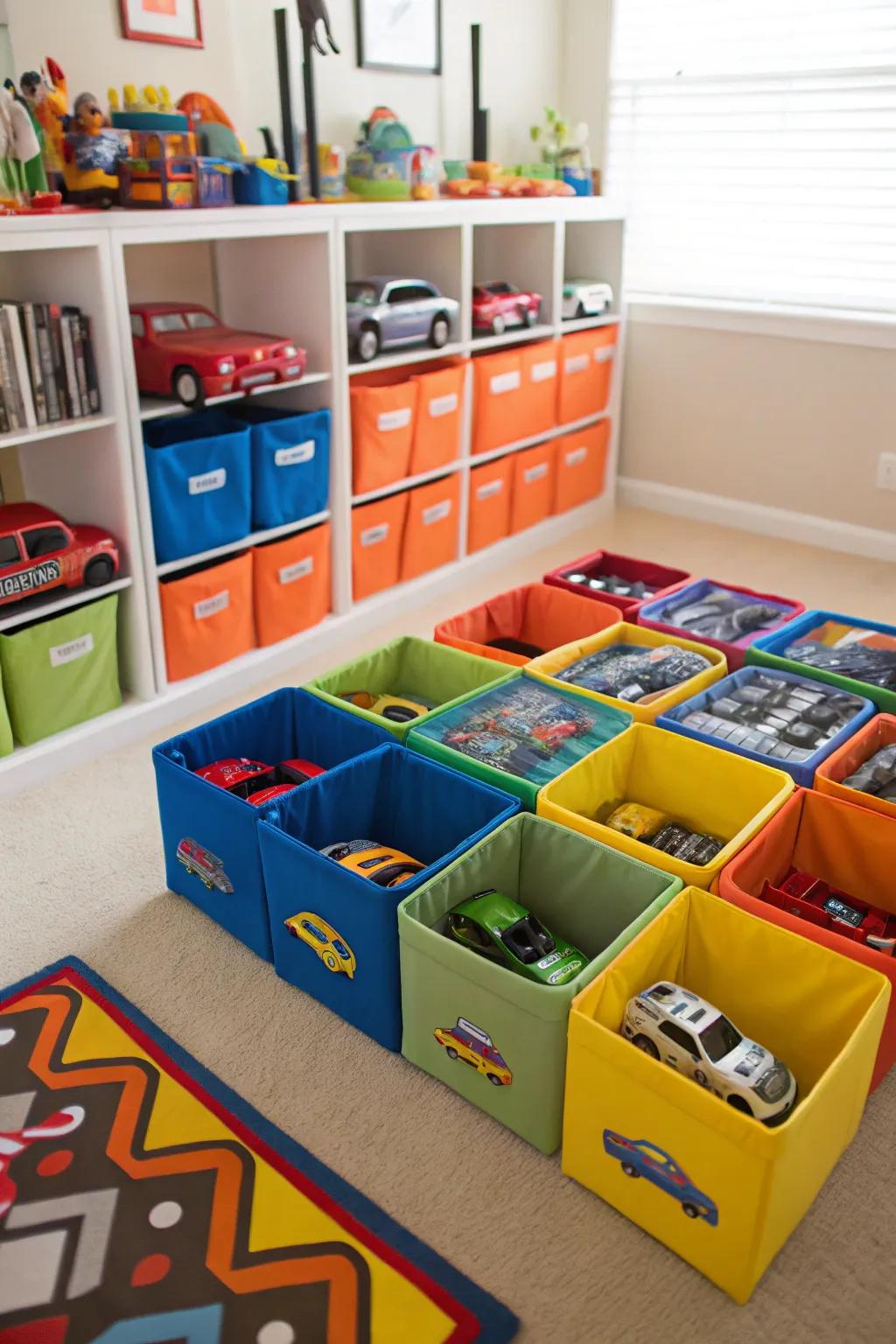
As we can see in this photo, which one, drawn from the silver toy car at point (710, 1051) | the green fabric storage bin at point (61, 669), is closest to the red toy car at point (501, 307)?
the green fabric storage bin at point (61, 669)

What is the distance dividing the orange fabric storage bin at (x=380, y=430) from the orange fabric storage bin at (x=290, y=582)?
20cm

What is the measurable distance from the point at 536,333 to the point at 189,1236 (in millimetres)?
2752

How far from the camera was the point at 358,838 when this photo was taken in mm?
1953

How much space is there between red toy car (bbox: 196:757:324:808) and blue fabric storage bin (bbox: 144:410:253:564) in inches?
26.2

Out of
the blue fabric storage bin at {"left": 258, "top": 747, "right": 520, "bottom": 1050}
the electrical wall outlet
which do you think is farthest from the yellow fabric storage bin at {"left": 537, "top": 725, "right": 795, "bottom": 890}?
the electrical wall outlet

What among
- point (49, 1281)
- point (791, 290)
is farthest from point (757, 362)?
point (49, 1281)

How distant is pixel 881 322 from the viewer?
3369 millimetres

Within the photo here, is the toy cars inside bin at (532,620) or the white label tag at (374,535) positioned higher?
the white label tag at (374,535)

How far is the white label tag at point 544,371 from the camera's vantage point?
133 inches

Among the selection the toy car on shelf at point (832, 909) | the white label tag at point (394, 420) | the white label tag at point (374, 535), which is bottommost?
the toy car on shelf at point (832, 909)

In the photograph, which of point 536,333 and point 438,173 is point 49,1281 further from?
point 438,173

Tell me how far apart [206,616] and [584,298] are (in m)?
1.79

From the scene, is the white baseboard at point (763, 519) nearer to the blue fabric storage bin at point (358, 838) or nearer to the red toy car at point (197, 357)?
the red toy car at point (197, 357)

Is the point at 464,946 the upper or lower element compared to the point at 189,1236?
upper
